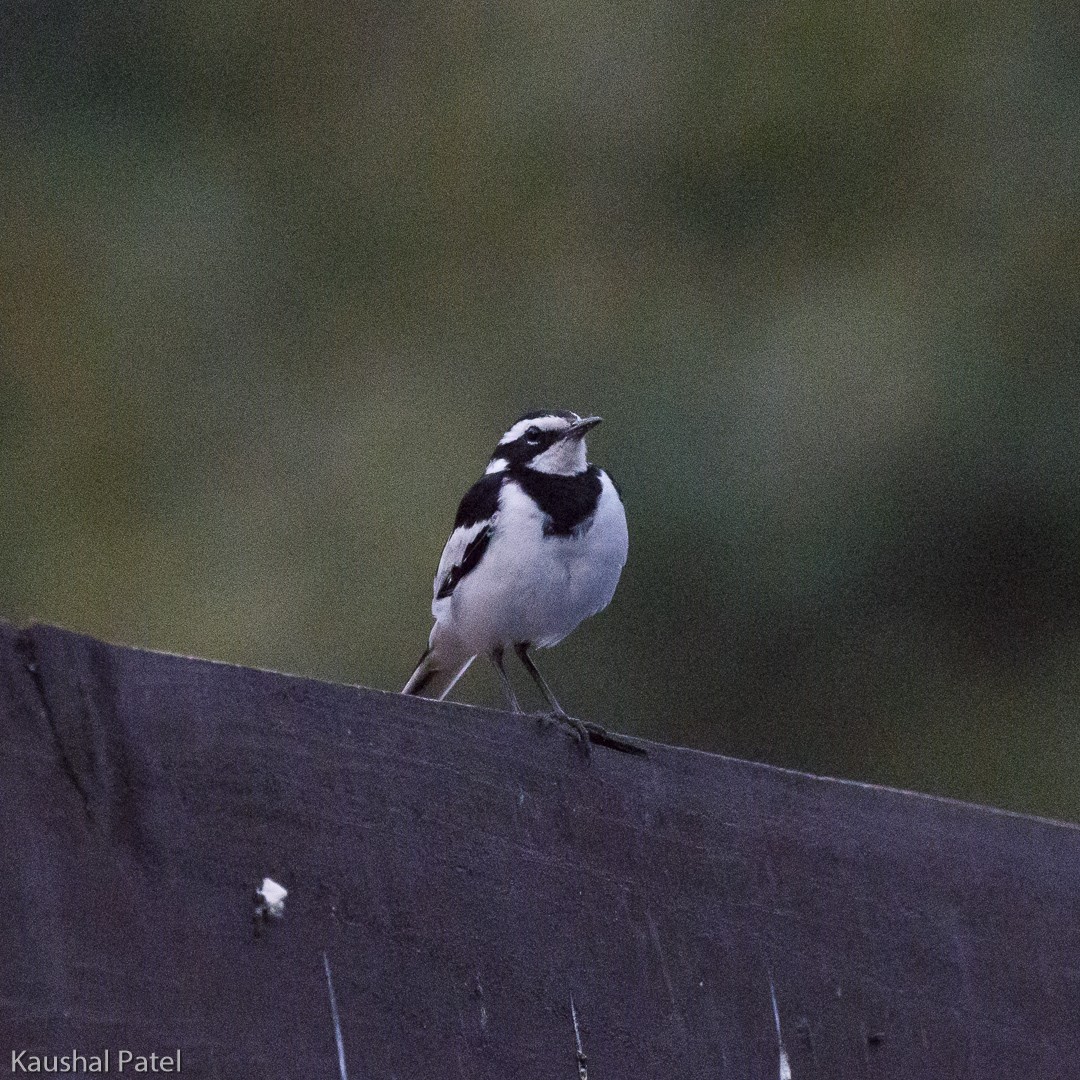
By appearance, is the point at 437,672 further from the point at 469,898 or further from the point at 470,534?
the point at 469,898

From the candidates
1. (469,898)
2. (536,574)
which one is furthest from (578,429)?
(469,898)

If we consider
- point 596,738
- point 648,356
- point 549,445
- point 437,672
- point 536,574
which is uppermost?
point 648,356

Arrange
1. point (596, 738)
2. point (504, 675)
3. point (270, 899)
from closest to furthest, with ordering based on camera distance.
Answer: point (270, 899), point (596, 738), point (504, 675)

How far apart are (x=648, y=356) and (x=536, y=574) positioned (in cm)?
482

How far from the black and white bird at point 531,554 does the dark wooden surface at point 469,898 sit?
5.31 feet

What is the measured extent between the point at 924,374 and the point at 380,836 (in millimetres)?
6986

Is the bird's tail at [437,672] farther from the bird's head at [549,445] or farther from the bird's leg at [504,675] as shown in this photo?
the bird's head at [549,445]

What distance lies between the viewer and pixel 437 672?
4.84 meters

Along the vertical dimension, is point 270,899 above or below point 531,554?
below

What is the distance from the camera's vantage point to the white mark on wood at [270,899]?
6.40ft

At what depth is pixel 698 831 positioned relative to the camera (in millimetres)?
2523

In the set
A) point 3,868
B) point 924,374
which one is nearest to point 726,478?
point 924,374

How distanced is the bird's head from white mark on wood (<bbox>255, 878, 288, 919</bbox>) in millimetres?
2678

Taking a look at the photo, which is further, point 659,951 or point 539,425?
point 539,425
